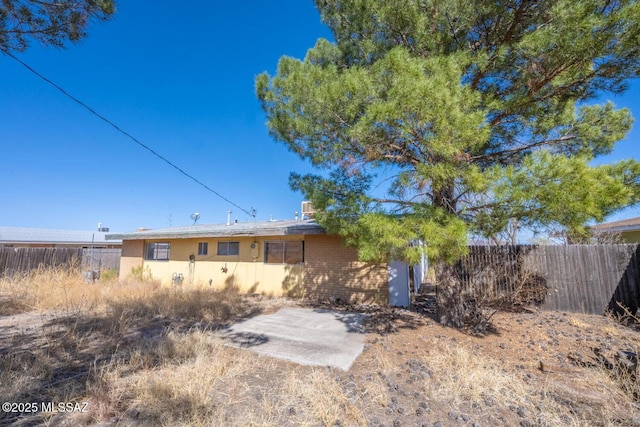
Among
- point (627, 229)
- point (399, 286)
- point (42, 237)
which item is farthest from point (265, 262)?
point (42, 237)

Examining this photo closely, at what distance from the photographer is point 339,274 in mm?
9062

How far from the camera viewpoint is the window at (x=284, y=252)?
9875mm

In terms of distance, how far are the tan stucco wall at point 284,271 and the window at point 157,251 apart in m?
0.27

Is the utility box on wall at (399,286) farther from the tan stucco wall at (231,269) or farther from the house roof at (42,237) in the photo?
the house roof at (42,237)

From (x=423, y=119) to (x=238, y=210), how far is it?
1441 centimetres

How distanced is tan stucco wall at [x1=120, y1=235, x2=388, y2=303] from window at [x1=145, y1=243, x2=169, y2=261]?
10.5 inches

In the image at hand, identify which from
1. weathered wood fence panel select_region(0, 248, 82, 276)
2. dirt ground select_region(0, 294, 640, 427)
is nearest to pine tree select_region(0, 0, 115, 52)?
dirt ground select_region(0, 294, 640, 427)

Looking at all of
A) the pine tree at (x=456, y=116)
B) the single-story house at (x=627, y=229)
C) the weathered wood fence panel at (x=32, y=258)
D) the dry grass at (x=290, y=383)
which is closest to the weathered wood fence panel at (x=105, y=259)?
the weathered wood fence panel at (x=32, y=258)

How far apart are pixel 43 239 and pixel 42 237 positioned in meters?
0.68

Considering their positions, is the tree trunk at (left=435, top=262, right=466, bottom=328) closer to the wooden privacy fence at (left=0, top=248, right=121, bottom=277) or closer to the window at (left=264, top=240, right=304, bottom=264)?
the window at (left=264, top=240, right=304, bottom=264)

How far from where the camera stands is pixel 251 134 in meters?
13.1

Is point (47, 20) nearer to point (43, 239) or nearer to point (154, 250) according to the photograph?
point (154, 250)

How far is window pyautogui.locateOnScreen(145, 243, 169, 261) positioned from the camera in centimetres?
1300

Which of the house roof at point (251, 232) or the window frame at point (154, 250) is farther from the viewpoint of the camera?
the window frame at point (154, 250)
